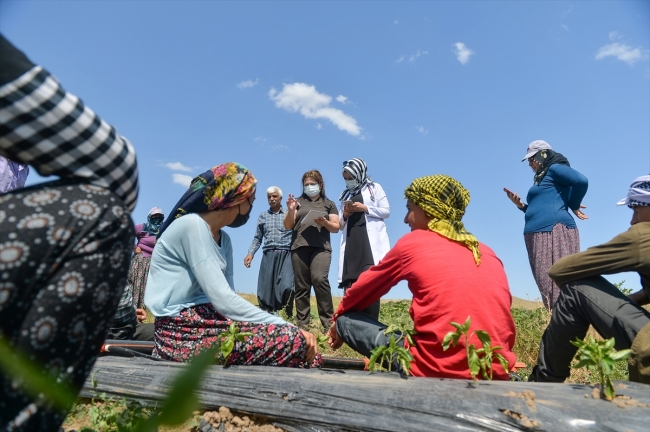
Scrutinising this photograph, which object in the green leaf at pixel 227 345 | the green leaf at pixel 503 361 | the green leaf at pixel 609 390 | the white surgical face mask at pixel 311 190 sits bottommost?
the green leaf at pixel 227 345

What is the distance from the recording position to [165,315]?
290cm

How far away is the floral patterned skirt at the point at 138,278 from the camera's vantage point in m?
7.13

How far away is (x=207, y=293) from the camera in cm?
267

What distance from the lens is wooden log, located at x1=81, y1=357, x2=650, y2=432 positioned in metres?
1.87

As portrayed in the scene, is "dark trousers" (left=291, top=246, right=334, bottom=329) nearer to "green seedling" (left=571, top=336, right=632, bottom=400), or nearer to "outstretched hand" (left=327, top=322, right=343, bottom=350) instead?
"outstretched hand" (left=327, top=322, right=343, bottom=350)

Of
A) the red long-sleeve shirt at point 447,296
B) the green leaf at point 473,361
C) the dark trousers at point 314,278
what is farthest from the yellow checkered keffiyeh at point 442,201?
the dark trousers at point 314,278

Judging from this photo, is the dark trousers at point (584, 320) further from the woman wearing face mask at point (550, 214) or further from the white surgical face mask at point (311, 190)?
the white surgical face mask at point (311, 190)

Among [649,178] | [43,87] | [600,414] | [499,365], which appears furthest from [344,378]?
[649,178]

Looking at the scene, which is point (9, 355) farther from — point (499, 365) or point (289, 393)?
point (499, 365)

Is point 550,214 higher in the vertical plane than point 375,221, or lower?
higher

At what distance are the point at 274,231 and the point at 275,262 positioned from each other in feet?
1.36

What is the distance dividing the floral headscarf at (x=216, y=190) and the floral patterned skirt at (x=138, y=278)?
443cm

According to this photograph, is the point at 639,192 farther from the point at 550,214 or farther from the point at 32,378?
the point at 32,378

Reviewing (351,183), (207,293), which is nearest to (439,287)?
(207,293)
